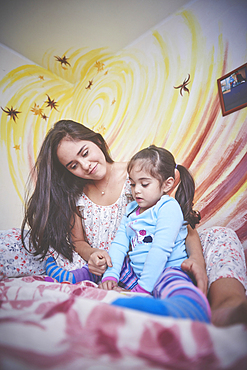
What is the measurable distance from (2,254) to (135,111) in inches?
63.8

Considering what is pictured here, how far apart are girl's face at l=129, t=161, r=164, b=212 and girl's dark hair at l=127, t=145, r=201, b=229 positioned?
0.08 ft

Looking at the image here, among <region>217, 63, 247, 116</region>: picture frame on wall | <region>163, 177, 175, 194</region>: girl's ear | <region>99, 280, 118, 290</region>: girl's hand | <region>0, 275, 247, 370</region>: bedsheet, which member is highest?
<region>217, 63, 247, 116</region>: picture frame on wall

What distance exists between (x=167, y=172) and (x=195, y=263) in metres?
0.44

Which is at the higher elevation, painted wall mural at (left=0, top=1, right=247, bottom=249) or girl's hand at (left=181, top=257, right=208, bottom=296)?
painted wall mural at (left=0, top=1, right=247, bottom=249)

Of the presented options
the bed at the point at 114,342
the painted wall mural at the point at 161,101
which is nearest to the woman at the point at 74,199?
the painted wall mural at the point at 161,101

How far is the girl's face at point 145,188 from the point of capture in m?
0.96

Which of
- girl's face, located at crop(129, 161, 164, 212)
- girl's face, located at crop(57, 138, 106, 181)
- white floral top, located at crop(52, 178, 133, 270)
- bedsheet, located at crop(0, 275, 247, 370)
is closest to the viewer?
bedsheet, located at crop(0, 275, 247, 370)

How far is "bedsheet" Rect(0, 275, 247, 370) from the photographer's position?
32 cm

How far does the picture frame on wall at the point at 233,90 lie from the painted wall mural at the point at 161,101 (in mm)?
48

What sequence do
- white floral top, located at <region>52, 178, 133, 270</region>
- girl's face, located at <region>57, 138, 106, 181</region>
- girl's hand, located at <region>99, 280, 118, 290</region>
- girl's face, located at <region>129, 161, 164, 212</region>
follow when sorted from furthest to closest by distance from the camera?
white floral top, located at <region>52, 178, 133, 270</region>, girl's face, located at <region>57, 138, 106, 181</region>, girl's face, located at <region>129, 161, 164, 212</region>, girl's hand, located at <region>99, 280, 118, 290</region>

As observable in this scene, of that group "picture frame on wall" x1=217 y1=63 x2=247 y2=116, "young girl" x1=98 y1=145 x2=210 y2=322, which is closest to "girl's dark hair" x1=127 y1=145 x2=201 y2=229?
"young girl" x1=98 y1=145 x2=210 y2=322

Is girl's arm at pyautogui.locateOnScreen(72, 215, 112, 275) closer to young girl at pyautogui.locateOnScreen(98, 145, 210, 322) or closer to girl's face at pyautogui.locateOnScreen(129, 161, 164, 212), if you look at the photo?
young girl at pyautogui.locateOnScreen(98, 145, 210, 322)

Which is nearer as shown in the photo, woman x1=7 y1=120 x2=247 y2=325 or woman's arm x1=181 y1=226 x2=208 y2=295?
woman's arm x1=181 y1=226 x2=208 y2=295

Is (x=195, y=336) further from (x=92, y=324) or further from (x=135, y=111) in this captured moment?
(x=135, y=111)
